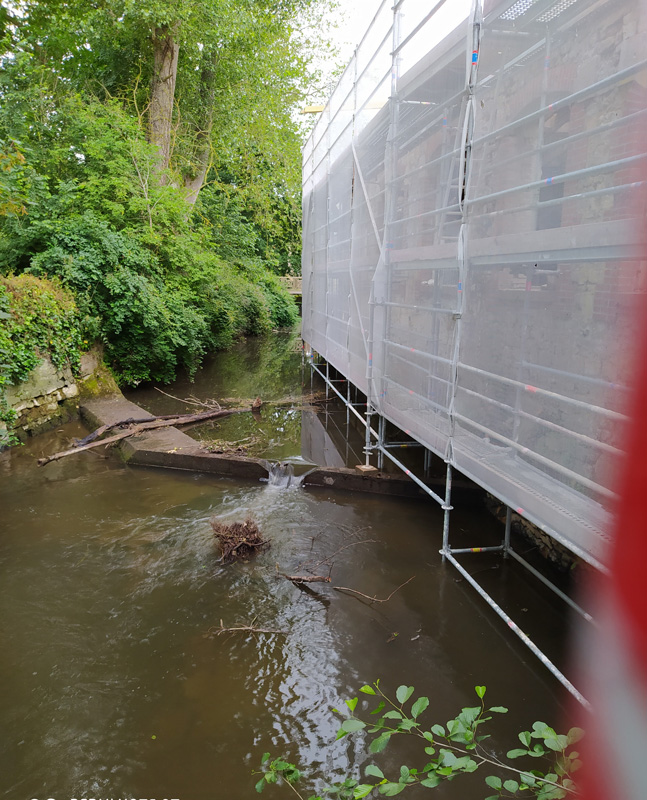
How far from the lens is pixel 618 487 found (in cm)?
56

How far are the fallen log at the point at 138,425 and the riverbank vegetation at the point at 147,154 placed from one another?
2.37m

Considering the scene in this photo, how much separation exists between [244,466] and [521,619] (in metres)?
3.81

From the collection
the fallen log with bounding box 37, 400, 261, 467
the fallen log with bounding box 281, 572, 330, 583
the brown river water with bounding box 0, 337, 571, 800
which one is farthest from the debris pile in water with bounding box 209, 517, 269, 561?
the fallen log with bounding box 37, 400, 261, 467

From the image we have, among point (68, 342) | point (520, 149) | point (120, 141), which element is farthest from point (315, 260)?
point (520, 149)

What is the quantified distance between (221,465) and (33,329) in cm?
390

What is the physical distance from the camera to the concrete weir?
6344 millimetres

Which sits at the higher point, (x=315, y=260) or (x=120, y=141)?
(x=120, y=141)

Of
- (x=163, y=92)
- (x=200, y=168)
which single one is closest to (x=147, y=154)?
(x=163, y=92)

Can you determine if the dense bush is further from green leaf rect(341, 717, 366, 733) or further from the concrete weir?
green leaf rect(341, 717, 366, 733)

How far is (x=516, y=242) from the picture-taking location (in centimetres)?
338

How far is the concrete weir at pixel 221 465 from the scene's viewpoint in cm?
634

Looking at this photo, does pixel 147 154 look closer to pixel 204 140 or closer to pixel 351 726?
pixel 204 140

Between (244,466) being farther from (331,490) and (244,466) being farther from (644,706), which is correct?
(644,706)

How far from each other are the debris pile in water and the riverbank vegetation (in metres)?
4.75
